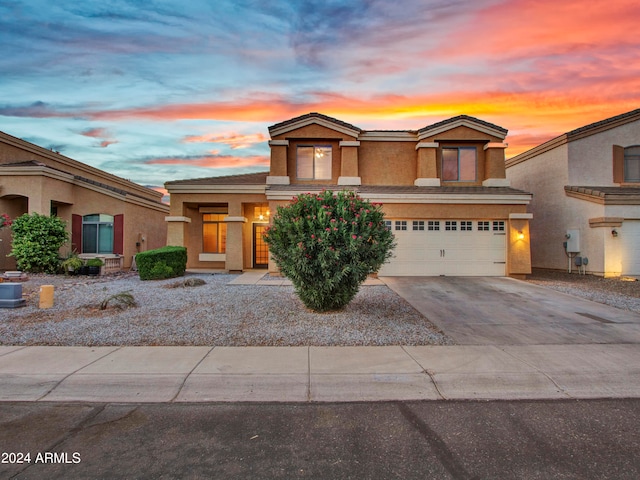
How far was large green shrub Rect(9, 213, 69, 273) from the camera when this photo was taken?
13742 millimetres

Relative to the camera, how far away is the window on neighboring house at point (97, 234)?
56.4ft

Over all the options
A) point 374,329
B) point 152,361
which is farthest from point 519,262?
point 152,361

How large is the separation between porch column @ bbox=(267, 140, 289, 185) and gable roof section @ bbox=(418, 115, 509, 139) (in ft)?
22.6

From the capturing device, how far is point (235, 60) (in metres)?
13.0

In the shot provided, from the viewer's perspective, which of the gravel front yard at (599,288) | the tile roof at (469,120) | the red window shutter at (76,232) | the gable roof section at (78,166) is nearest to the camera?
the gravel front yard at (599,288)

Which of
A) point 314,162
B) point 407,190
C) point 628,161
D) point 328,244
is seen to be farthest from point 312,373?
point 628,161

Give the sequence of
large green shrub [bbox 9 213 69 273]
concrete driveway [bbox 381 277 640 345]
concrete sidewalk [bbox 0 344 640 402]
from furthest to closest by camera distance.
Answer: large green shrub [bbox 9 213 69 273] < concrete driveway [bbox 381 277 640 345] < concrete sidewalk [bbox 0 344 640 402]

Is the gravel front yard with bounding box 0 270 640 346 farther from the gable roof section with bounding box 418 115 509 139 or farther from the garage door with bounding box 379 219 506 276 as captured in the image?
the gable roof section with bounding box 418 115 509 139

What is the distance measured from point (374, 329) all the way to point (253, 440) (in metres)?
4.05

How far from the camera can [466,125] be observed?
17078mm

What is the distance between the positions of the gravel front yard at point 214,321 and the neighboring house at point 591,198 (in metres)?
11.0

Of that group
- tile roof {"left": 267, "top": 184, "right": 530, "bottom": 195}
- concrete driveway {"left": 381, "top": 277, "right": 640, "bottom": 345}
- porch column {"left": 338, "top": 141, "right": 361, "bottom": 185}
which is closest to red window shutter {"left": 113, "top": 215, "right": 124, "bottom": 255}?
tile roof {"left": 267, "top": 184, "right": 530, "bottom": 195}

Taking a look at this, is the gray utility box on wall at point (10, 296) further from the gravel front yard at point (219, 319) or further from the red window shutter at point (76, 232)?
the red window shutter at point (76, 232)

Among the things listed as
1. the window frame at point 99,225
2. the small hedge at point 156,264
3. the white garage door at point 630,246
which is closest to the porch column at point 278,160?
the small hedge at point 156,264
